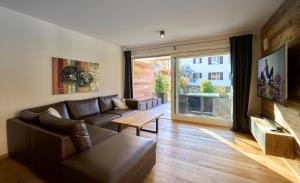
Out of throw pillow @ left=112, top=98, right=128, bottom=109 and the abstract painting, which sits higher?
the abstract painting

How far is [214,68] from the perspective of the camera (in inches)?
160

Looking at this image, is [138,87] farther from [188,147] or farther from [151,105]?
[188,147]

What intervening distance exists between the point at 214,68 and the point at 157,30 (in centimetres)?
180

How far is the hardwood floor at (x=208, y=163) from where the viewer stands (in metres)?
1.91

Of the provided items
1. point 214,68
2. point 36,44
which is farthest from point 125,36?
point 214,68

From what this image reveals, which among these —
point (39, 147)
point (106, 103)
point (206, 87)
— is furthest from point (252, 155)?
point (106, 103)

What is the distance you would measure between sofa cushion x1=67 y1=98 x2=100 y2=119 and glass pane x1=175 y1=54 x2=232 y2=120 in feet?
7.51

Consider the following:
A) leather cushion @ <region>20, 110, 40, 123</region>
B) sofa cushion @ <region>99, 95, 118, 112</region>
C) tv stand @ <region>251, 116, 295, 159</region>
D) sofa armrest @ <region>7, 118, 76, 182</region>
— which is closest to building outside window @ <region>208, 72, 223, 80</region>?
tv stand @ <region>251, 116, 295, 159</region>

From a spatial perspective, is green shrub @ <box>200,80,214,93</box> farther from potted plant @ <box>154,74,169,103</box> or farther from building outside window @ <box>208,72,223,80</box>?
potted plant @ <box>154,74,169,103</box>

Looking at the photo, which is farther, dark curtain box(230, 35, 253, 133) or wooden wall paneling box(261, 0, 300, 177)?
dark curtain box(230, 35, 253, 133)

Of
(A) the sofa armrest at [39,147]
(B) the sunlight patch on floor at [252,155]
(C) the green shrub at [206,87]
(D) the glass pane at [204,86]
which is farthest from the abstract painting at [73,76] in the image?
(B) the sunlight patch on floor at [252,155]

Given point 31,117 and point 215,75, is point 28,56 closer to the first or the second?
point 31,117

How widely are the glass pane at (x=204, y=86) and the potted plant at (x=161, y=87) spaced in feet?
10.7

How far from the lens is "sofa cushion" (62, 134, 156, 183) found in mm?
1369
